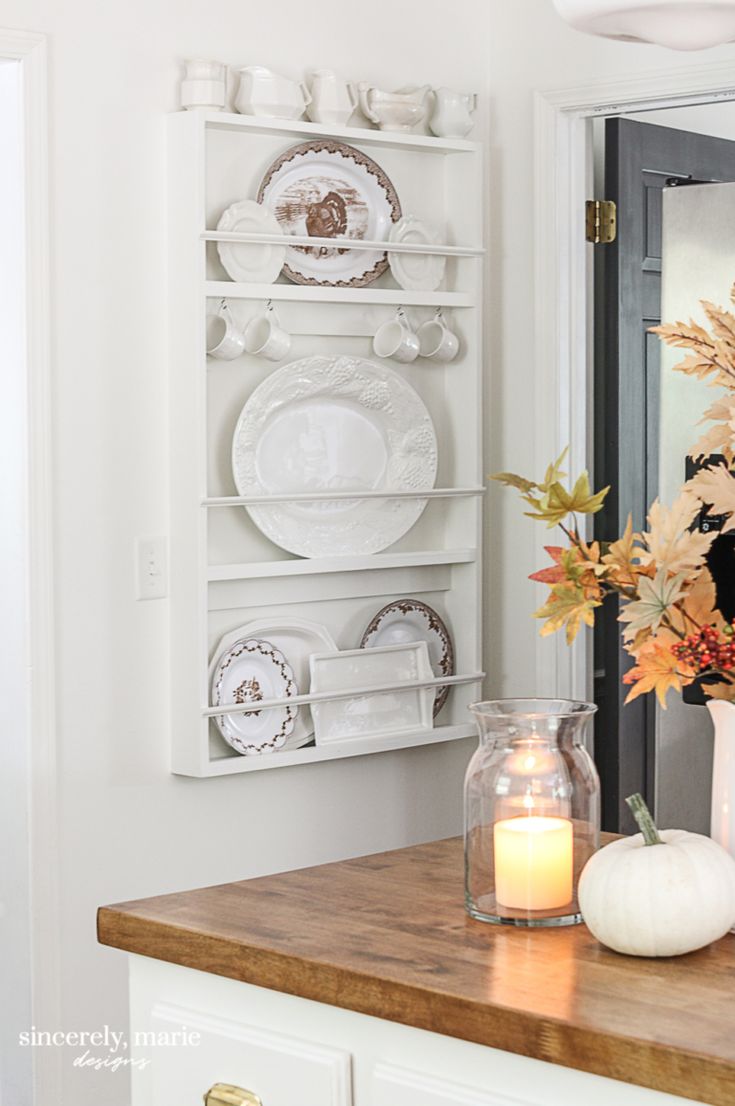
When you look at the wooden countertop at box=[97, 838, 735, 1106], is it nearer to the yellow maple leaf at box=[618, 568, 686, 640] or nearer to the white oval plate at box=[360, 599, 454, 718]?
the yellow maple leaf at box=[618, 568, 686, 640]

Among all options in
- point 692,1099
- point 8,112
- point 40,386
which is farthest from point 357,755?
point 692,1099

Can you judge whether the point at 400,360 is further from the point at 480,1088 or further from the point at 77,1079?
the point at 480,1088

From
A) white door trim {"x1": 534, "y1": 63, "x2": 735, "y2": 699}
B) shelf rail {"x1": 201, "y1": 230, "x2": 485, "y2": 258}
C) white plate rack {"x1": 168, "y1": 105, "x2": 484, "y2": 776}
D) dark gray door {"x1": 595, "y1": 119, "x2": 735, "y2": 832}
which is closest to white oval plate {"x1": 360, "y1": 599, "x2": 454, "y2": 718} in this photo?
white plate rack {"x1": 168, "y1": 105, "x2": 484, "y2": 776}

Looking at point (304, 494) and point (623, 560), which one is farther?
point (304, 494)

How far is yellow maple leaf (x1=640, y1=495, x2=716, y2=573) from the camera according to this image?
1.41 meters

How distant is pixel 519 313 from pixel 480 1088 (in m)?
2.43

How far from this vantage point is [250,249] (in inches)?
117

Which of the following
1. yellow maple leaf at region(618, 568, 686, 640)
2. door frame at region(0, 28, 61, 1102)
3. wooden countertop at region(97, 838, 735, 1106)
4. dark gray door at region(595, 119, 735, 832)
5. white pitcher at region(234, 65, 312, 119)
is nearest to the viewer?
wooden countertop at region(97, 838, 735, 1106)

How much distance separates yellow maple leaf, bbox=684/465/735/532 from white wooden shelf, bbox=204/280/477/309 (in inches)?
64.3

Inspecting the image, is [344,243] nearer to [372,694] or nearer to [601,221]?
[601,221]

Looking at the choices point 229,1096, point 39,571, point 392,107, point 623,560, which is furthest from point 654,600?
point 392,107

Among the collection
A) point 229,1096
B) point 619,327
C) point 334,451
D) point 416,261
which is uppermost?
point 416,261

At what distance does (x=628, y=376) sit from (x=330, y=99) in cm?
98

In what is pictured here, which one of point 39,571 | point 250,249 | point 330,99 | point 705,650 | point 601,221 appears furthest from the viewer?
point 601,221
